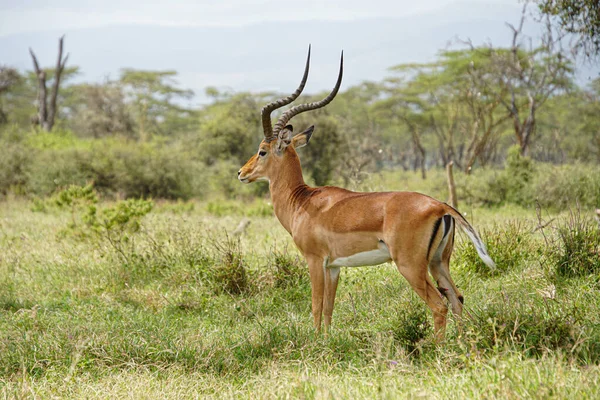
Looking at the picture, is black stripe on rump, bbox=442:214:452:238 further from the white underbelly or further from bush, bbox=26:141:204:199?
Answer: bush, bbox=26:141:204:199

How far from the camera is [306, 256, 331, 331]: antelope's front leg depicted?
192 inches

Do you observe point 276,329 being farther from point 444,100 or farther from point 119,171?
point 444,100

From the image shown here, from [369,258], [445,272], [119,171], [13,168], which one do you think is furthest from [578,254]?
[13,168]

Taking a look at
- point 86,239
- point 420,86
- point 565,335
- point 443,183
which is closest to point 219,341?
point 565,335

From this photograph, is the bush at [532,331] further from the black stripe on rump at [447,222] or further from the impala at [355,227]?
the black stripe on rump at [447,222]

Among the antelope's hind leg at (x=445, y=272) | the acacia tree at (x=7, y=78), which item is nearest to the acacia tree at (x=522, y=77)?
the antelope's hind leg at (x=445, y=272)

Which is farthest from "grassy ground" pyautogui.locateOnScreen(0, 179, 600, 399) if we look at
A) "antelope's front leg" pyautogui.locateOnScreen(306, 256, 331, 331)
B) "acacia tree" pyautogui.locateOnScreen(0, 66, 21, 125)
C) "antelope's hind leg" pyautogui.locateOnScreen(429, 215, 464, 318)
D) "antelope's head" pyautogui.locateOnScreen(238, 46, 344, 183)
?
"acacia tree" pyautogui.locateOnScreen(0, 66, 21, 125)

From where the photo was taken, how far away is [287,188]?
5.43 meters

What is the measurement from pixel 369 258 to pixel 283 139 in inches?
56.1

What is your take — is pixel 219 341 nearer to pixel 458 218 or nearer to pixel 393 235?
pixel 393 235

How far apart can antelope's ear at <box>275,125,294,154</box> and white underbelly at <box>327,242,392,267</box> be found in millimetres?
1219

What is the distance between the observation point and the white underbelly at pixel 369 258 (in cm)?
450

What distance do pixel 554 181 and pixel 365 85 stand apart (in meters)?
28.9

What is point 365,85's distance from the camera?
41.7 meters
